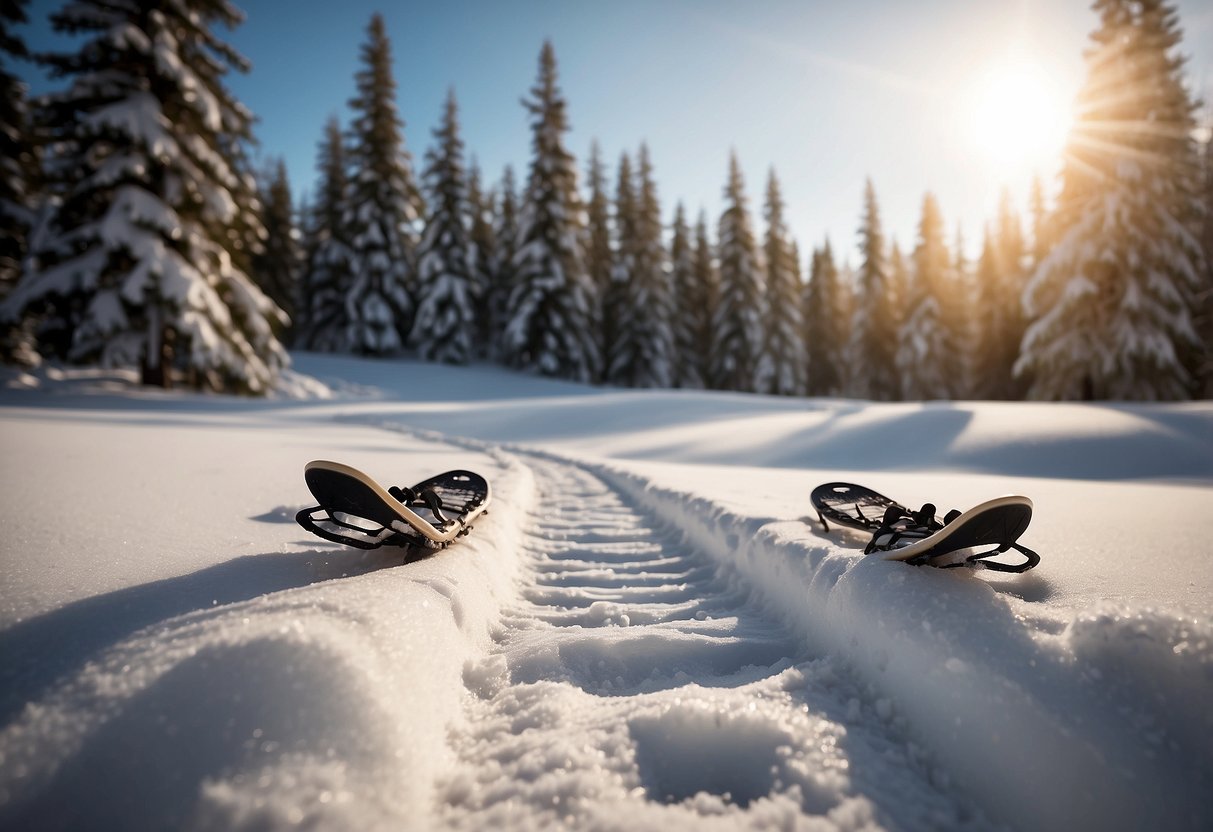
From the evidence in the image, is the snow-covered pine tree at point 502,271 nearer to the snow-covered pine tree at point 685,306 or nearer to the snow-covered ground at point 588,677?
the snow-covered pine tree at point 685,306

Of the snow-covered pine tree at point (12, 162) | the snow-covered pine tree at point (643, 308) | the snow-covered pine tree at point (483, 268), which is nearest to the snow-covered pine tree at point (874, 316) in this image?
the snow-covered pine tree at point (643, 308)

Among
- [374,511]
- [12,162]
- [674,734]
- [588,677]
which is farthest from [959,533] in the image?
[12,162]

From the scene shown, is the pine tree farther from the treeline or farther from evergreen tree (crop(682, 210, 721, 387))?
evergreen tree (crop(682, 210, 721, 387))

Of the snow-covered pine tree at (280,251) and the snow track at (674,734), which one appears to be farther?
the snow-covered pine tree at (280,251)

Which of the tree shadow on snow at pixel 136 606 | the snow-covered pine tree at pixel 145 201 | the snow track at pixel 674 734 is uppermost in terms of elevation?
the snow-covered pine tree at pixel 145 201

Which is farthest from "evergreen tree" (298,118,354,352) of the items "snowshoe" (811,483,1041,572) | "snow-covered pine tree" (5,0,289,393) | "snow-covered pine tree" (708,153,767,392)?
"snowshoe" (811,483,1041,572)

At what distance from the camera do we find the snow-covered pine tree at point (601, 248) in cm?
2940

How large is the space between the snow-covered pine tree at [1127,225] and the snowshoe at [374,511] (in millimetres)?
18279

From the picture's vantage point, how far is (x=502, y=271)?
99.7ft

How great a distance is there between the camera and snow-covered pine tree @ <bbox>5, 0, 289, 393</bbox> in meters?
10.5

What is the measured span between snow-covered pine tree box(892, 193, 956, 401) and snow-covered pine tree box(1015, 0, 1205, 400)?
17.0 meters

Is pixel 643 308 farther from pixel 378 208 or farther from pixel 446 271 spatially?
pixel 378 208

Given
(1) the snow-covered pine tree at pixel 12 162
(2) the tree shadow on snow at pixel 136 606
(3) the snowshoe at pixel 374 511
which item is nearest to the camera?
(2) the tree shadow on snow at pixel 136 606

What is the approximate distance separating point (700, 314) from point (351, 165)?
21.8 m
